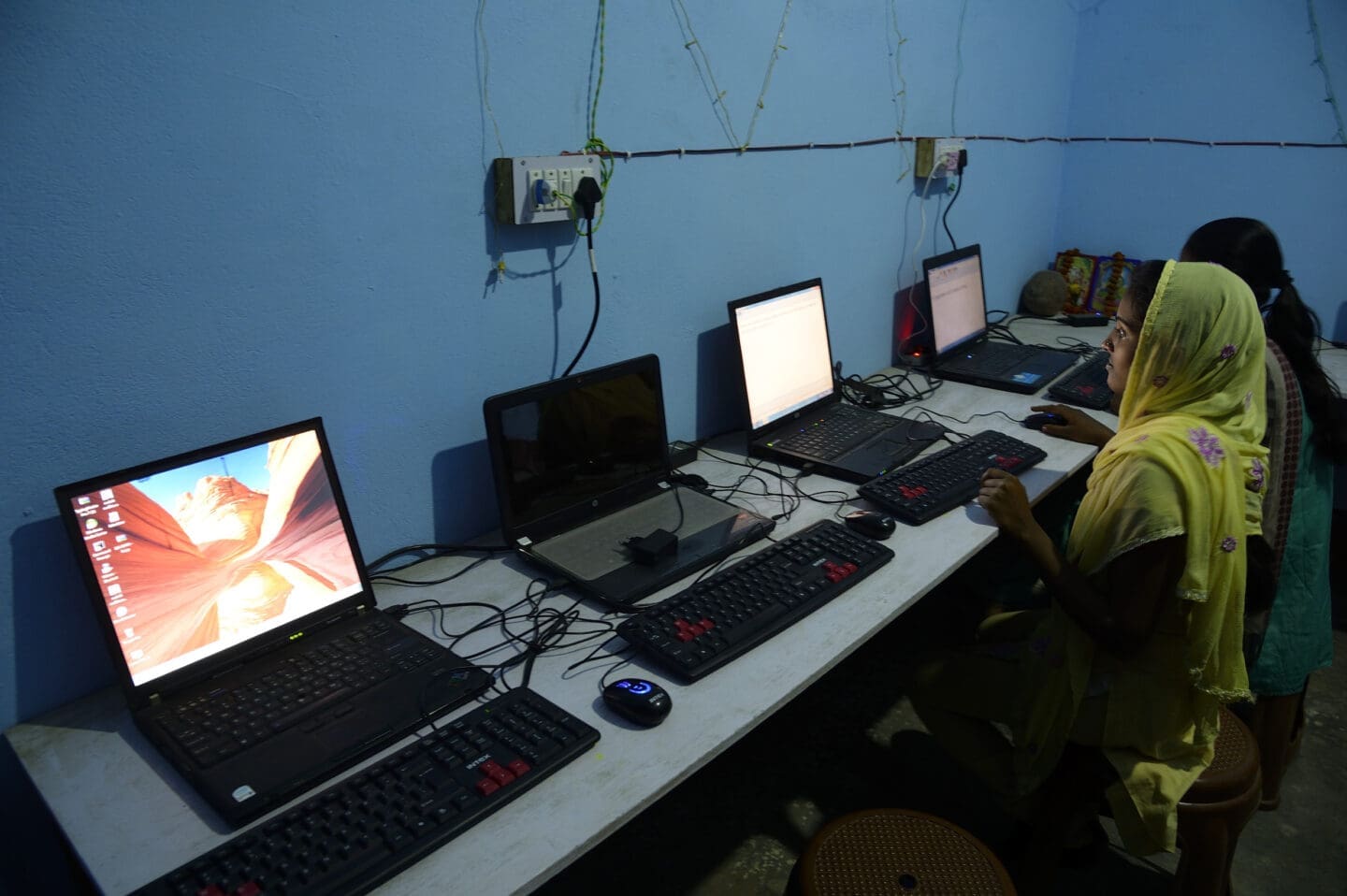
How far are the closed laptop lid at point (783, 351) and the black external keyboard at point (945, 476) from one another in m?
0.32

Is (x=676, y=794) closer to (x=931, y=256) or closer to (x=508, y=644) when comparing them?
(x=508, y=644)

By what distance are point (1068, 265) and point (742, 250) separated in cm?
198

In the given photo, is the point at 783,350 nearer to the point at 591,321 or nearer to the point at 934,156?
the point at 591,321

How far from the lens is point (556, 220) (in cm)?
154

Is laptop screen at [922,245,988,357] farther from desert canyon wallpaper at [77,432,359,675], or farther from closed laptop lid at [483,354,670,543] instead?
desert canyon wallpaper at [77,432,359,675]

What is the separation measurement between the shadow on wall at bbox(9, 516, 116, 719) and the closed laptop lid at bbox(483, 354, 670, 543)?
596 mm

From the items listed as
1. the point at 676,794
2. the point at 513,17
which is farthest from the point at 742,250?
the point at 676,794

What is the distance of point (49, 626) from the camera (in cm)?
112

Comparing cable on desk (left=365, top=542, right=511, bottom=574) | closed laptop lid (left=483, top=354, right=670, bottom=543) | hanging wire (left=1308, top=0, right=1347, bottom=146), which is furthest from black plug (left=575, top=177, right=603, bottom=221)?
hanging wire (left=1308, top=0, right=1347, bottom=146)

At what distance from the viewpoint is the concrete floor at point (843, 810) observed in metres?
1.75

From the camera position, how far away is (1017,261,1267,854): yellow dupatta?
134 centimetres

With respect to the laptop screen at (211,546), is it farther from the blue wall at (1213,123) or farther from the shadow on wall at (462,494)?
→ the blue wall at (1213,123)

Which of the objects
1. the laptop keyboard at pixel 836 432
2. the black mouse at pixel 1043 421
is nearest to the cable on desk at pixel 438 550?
the laptop keyboard at pixel 836 432

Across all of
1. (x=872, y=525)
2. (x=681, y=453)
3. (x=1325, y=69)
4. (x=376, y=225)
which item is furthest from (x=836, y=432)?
(x=1325, y=69)
